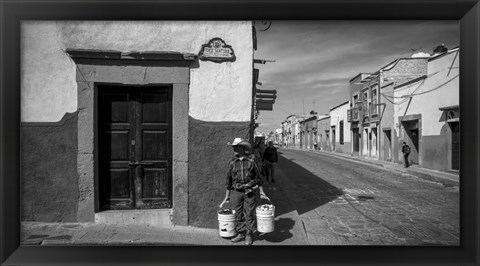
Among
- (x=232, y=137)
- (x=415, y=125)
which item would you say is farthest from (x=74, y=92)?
(x=415, y=125)

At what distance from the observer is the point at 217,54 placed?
5.42m

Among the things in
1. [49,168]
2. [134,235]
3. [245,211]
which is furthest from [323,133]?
[49,168]

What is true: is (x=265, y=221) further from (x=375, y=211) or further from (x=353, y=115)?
(x=353, y=115)

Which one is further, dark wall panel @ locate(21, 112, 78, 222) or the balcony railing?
the balcony railing

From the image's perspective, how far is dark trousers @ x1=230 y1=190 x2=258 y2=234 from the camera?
16.3 ft

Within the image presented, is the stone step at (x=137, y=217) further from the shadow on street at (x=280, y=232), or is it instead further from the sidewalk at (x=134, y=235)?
the shadow on street at (x=280, y=232)

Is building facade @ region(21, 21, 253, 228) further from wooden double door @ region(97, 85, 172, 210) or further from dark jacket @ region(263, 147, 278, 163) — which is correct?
dark jacket @ region(263, 147, 278, 163)

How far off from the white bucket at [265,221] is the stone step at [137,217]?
1642 millimetres

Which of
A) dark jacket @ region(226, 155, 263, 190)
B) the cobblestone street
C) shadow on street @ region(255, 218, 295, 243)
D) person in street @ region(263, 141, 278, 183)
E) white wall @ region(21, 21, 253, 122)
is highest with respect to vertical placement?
white wall @ region(21, 21, 253, 122)

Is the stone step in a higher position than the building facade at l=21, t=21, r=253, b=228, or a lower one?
lower

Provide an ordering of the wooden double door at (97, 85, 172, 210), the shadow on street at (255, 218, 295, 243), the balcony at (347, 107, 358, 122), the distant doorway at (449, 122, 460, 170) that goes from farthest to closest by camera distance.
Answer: the balcony at (347, 107, 358, 122) → the distant doorway at (449, 122, 460, 170) → the wooden double door at (97, 85, 172, 210) → the shadow on street at (255, 218, 295, 243)

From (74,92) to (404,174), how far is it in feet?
47.2

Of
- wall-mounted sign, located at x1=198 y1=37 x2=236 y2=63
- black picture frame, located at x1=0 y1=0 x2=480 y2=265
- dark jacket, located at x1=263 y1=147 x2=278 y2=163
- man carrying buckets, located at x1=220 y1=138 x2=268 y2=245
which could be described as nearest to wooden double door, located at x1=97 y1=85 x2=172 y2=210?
wall-mounted sign, located at x1=198 y1=37 x2=236 y2=63

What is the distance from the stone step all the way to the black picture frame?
1322 mm
